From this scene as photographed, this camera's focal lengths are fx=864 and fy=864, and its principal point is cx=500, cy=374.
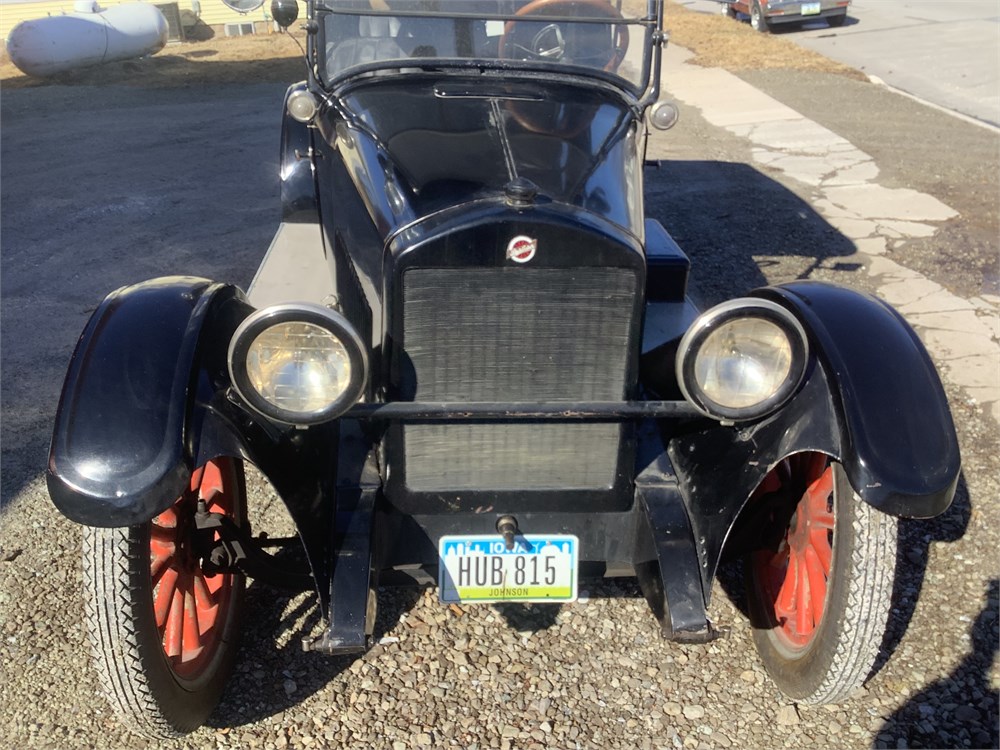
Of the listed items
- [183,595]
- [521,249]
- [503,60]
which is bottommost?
[183,595]

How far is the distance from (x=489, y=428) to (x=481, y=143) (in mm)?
878

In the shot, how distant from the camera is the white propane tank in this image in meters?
13.5

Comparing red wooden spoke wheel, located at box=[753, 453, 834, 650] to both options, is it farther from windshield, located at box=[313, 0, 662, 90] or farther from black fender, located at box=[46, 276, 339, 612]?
windshield, located at box=[313, 0, 662, 90]

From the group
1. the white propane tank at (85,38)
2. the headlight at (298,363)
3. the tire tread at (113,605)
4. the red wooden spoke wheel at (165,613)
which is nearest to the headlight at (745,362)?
the headlight at (298,363)

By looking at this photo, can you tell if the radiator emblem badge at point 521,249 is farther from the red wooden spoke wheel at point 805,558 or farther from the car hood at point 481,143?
the red wooden spoke wheel at point 805,558

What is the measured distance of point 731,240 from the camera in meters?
6.13

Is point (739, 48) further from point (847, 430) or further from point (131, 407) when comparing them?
point (131, 407)

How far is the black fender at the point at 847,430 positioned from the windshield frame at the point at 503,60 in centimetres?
107

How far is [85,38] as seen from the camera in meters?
13.9

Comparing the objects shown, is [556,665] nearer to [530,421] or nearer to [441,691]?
[441,691]

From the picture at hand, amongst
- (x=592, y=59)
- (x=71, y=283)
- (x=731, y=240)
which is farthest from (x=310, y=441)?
(x=731, y=240)

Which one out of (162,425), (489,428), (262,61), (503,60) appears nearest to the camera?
(162,425)

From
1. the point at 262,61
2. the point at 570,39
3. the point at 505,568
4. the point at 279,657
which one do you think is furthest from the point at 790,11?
the point at 279,657

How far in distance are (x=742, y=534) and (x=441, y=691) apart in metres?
1.04
